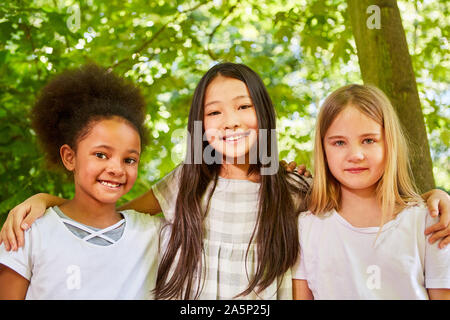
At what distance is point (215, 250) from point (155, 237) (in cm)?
27

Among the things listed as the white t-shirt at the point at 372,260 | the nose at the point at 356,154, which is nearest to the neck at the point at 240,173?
the white t-shirt at the point at 372,260

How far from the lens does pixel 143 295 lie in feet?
6.04

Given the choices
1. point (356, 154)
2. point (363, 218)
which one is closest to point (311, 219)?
point (363, 218)

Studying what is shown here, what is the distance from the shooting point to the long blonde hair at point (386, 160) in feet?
6.04

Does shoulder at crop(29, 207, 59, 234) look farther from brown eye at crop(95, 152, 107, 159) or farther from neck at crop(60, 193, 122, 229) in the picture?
brown eye at crop(95, 152, 107, 159)

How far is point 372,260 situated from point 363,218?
0.19 m

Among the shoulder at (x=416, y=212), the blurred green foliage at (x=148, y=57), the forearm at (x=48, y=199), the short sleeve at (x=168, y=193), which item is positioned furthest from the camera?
the blurred green foliage at (x=148, y=57)

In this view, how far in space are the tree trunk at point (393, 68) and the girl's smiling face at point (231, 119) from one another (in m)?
0.84

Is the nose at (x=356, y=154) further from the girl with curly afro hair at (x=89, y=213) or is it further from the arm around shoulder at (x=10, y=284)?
the arm around shoulder at (x=10, y=284)

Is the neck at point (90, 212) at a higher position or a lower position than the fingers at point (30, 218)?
higher

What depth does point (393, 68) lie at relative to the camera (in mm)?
2385

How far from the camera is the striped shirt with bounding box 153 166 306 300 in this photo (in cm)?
190

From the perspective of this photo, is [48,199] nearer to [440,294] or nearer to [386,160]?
[386,160]
